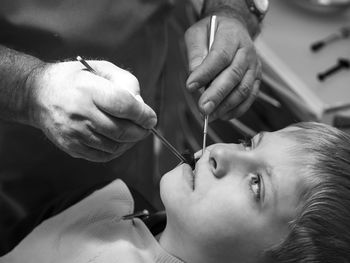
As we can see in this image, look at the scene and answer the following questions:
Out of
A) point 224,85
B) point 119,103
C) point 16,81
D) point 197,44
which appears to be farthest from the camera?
point 197,44

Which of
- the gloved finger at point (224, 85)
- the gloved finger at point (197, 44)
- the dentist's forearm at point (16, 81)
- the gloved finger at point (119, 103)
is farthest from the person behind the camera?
the gloved finger at point (197, 44)

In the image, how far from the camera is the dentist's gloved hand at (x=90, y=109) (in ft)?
2.76

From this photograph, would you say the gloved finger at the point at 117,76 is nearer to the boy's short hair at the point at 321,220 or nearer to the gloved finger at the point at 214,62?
the gloved finger at the point at 214,62

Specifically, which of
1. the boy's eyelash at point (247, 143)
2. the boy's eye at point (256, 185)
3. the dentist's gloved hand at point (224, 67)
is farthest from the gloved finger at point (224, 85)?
the boy's eye at point (256, 185)

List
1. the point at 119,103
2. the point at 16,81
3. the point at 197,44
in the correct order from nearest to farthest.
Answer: the point at 119,103 < the point at 16,81 < the point at 197,44

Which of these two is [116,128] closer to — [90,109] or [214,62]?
[90,109]

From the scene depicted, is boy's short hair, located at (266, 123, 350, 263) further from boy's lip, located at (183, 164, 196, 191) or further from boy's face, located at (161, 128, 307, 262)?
boy's lip, located at (183, 164, 196, 191)

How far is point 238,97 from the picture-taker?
1.14 metres

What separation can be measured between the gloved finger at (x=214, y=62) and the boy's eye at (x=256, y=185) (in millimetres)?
271

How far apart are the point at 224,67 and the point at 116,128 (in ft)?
1.20

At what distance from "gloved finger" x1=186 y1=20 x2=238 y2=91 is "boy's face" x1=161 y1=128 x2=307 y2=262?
207 millimetres

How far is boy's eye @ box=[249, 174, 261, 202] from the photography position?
2.98ft

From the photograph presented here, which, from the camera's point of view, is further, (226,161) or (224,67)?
(224,67)

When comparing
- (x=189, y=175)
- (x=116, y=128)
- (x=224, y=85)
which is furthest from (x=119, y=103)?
(x=224, y=85)
